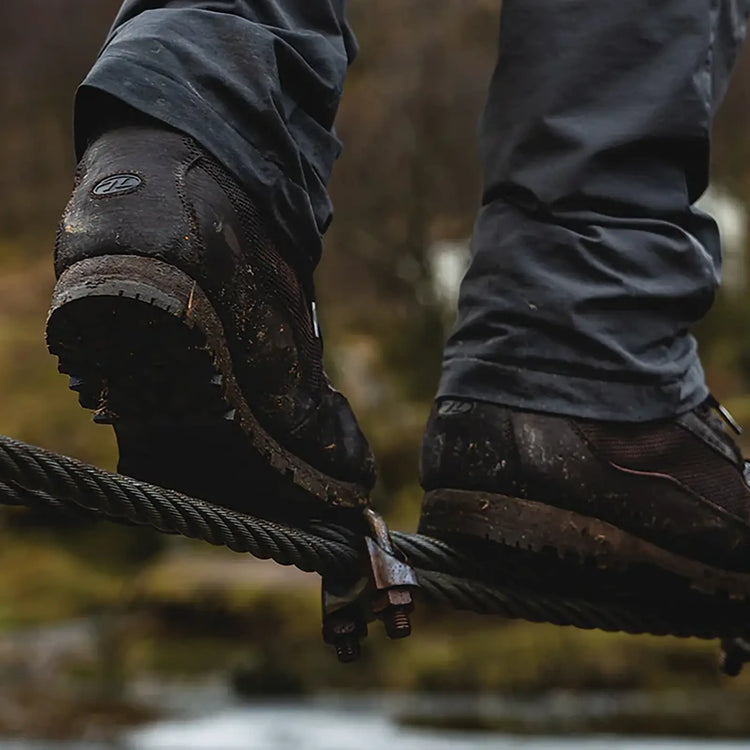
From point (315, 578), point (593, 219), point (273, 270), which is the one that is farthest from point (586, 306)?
point (315, 578)

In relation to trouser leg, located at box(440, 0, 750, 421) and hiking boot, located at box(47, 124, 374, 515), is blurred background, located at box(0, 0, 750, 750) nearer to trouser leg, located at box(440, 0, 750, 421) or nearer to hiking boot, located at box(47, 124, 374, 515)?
trouser leg, located at box(440, 0, 750, 421)

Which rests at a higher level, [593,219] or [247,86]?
[247,86]

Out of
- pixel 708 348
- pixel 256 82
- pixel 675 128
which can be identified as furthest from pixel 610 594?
pixel 708 348

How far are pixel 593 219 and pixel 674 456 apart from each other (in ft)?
0.50

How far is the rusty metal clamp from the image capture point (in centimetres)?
70

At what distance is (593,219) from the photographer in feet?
2.50

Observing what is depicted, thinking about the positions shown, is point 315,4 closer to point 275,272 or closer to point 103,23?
point 275,272

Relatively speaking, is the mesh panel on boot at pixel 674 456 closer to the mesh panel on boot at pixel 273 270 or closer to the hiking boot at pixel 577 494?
the hiking boot at pixel 577 494

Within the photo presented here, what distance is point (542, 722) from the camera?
13.8 feet

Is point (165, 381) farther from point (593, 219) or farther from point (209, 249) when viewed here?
point (593, 219)

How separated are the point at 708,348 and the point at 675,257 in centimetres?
610

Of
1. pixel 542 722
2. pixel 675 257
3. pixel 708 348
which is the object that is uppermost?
pixel 675 257

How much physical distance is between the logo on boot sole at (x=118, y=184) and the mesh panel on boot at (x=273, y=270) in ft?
0.11

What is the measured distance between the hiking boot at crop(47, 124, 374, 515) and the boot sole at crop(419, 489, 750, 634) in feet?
0.36
